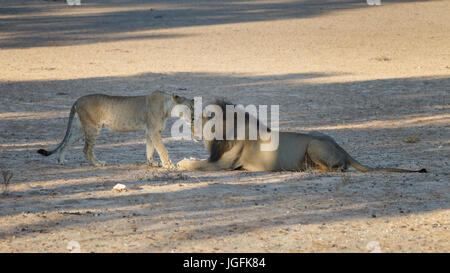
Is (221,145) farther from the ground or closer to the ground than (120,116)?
closer to the ground

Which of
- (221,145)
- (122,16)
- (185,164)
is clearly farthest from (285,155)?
(122,16)

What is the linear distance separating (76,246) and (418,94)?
11872mm

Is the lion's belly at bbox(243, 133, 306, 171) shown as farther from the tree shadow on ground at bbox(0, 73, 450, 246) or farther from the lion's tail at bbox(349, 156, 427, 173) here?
the lion's tail at bbox(349, 156, 427, 173)

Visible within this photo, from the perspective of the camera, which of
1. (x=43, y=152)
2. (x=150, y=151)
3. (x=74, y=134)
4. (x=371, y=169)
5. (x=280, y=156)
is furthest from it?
Result: (x=74, y=134)

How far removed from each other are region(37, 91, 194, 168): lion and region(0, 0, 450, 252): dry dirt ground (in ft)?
1.09

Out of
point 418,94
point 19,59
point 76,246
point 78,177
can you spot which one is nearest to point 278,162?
point 78,177

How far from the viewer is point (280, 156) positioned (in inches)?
385

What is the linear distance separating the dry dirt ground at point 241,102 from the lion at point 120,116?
1.09 ft

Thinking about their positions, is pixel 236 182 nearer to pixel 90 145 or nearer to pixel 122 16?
pixel 90 145

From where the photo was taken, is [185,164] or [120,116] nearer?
[185,164]

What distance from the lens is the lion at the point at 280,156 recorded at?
969 cm

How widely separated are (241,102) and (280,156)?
6.30 meters

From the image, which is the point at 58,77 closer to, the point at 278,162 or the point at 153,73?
the point at 153,73

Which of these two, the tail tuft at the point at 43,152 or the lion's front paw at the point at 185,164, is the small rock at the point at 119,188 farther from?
the tail tuft at the point at 43,152
